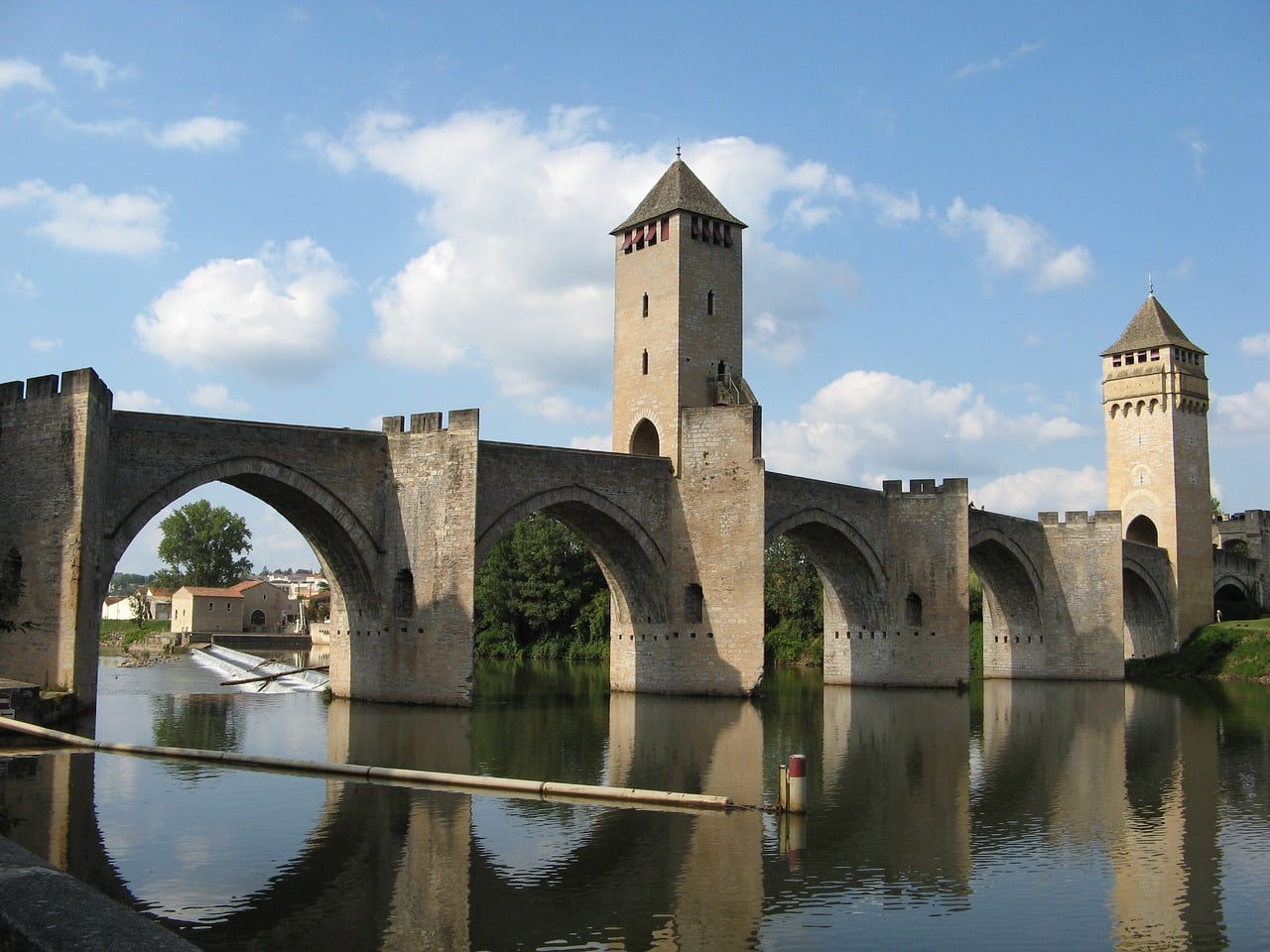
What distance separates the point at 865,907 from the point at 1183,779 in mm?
8821

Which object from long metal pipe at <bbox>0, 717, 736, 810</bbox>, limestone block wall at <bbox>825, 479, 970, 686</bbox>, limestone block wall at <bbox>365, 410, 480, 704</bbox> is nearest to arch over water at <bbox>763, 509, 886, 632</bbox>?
limestone block wall at <bbox>825, 479, 970, 686</bbox>

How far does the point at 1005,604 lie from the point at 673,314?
1652 centimetres

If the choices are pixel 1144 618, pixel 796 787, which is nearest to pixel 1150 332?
pixel 1144 618

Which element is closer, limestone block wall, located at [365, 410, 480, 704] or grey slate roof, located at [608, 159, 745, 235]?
limestone block wall, located at [365, 410, 480, 704]

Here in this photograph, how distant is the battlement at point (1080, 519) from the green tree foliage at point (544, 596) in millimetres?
16558

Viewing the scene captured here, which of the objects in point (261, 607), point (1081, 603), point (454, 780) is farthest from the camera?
point (261, 607)

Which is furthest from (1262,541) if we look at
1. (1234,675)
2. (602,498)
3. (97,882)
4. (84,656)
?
(97,882)

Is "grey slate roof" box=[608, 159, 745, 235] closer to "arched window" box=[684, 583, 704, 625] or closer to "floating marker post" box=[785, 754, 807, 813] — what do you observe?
"arched window" box=[684, 583, 704, 625]

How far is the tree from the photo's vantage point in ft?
258

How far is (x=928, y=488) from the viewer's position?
107 feet

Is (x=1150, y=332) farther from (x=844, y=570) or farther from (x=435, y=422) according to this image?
(x=435, y=422)

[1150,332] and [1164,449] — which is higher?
[1150,332]

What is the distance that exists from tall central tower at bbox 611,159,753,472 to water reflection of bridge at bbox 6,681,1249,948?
10.3m

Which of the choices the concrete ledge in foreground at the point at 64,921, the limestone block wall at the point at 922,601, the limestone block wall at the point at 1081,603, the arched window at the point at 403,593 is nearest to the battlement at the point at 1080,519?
the limestone block wall at the point at 1081,603
